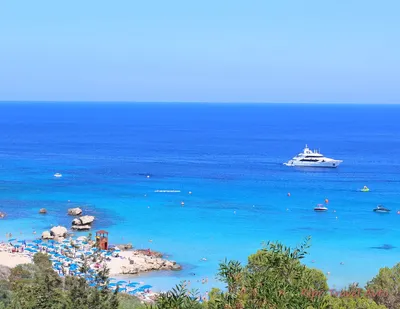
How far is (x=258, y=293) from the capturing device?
1373cm

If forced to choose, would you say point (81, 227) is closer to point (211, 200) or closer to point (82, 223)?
point (82, 223)

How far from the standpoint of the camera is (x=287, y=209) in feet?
189

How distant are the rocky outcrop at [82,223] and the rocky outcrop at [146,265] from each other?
27.7 ft

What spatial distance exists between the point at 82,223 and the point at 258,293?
116 feet

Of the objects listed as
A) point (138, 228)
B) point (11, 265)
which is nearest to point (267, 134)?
point (138, 228)

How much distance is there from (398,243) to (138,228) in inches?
827

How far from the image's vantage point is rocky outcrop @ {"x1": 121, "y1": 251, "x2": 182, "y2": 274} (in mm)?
37625

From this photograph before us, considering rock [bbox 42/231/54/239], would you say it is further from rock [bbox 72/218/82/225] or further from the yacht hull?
the yacht hull

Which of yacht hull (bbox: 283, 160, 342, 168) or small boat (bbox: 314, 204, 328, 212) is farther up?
yacht hull (bbox: 283, 160, 342, 168)

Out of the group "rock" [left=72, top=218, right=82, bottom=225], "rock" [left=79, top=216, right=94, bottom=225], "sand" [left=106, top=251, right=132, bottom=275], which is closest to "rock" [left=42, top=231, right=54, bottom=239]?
"rock" [left=72, top=218, right=82, bottom=225]

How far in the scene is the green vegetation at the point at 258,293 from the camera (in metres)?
13.8

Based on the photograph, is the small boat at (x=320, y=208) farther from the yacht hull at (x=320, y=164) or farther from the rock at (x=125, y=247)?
the yacht hull at (x=320, y=164)

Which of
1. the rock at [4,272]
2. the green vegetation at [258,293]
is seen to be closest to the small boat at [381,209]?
the green vegetation at [258,293]

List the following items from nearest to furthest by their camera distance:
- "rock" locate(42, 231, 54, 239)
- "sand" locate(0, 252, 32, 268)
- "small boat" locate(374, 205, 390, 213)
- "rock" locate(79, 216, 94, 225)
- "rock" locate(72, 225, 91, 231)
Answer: "sand" locate(0, 252, 32, 268), "rock" locate(42, 231, 54, 239), "rock" locate(72, 225, 91, 231), "rock" locate(79, 216, 94, 225), "small boat" locate(374, 205, 390, 213)
